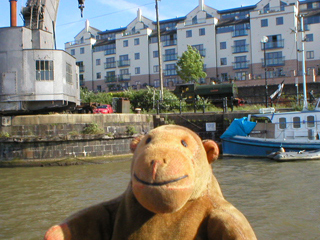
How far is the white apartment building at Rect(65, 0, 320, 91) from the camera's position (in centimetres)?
4828

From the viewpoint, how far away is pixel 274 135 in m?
17.5

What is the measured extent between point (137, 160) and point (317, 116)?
16100mm

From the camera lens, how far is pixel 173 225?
251 cm

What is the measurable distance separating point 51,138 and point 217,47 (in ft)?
138

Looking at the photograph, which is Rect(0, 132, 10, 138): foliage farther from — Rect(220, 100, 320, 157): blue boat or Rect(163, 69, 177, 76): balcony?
Rect(163, 69, 177, 76): balcony

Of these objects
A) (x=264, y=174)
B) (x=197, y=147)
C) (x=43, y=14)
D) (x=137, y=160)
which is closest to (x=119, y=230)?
(x=137, y=160)

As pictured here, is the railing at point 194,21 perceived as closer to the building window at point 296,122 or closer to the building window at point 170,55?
the building window at point 170,55

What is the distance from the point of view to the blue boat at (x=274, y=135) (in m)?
16.2

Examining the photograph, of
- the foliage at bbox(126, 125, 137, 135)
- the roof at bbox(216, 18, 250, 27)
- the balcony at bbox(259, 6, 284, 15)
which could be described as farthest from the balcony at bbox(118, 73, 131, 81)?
the foliage at bbox(126, 125, 137, 135)

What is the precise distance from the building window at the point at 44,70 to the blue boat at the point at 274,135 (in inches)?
356

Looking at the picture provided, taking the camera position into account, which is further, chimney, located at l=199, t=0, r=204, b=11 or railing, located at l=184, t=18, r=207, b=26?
chimney, located at l=199, t=0, r=204, b=11

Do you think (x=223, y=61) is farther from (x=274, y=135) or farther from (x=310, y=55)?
(x=274, y=135)

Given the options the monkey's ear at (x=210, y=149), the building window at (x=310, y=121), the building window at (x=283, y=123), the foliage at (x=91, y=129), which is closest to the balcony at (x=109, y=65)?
the foliage at (x=91, y=129)

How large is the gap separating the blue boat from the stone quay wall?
6000 millimetres
